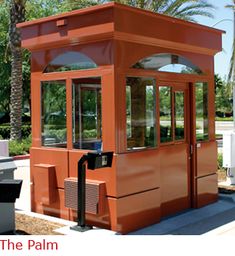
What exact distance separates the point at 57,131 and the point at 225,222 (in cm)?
320

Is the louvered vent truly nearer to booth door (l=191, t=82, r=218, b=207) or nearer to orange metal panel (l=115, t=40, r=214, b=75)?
orange metal panel (l=115, t=40, r=214, b=75)

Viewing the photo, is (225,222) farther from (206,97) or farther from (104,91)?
(104,91)

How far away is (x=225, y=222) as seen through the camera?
744cm

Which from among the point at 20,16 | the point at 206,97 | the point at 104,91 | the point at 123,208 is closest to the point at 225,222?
the point at 123,208

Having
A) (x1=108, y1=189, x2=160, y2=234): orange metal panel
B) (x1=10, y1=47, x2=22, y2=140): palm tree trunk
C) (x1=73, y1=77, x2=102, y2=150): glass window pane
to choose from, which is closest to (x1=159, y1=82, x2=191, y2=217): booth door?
(x1=108, y1=189, x2=160, y2=234): orange metal panel

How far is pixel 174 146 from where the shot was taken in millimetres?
7789

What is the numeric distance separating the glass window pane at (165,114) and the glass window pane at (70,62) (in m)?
1.38

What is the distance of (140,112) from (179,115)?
1121 mm

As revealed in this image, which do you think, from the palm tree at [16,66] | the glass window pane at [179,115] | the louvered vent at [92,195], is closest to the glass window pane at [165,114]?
the glass window pane at [179,115]

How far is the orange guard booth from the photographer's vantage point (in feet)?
21.8

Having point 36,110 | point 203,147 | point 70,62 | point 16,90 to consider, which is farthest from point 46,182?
point 16,90

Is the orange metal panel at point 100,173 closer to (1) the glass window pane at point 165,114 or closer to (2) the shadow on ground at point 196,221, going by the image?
(2) the shadow on ground at point 196,221

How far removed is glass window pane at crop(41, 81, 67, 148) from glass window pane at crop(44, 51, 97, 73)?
246mm

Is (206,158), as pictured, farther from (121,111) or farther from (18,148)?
(18,148)
